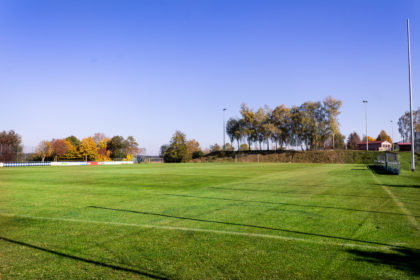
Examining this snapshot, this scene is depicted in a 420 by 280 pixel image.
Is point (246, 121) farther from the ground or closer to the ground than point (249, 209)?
farther from the ground

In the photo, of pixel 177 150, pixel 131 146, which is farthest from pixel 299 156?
pixel 131 146

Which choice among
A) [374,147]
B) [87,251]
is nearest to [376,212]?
[87,251]

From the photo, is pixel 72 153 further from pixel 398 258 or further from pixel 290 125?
pixel 398 258

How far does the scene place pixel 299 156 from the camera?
256ft

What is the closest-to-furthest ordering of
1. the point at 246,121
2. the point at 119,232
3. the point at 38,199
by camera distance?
the point at 119,232 < the point at 38,199 < the point at 246,121

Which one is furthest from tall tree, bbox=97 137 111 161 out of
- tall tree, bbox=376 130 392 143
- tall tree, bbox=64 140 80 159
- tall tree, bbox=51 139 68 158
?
tall tree, bbox=376 130 392 143

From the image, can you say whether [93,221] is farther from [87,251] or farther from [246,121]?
[246,121]

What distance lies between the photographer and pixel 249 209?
9.33 metres

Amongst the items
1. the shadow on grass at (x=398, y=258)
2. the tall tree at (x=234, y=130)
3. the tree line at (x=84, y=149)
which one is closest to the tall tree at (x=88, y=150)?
the tree line at (x=84, y=149)

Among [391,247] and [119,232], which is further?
[119,232]

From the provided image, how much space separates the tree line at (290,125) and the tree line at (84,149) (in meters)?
39.9

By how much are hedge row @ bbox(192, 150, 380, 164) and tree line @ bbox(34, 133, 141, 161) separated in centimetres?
3236

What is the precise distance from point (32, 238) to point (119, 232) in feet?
5.91

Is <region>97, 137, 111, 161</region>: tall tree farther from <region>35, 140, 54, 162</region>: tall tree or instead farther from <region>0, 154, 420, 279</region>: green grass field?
<region>0, 154, 420, 279</region>: green grass field
